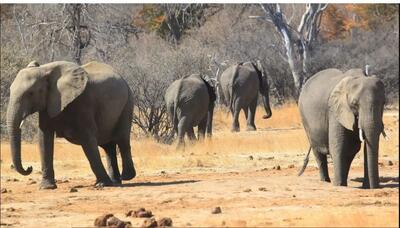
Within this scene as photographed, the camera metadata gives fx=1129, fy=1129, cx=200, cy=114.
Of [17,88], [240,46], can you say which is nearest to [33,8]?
[240,46]

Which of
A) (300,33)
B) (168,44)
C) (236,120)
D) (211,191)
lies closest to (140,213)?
(211,191)

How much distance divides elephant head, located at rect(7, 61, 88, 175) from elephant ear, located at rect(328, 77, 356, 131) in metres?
3.17

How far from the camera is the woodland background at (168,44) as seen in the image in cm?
2442

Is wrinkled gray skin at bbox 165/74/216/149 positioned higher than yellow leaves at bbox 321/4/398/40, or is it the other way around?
wrinkled gray skin at bbox 165/74/216/149

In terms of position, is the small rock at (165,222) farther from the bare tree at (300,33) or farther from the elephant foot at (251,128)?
the bare tree at (300,33)

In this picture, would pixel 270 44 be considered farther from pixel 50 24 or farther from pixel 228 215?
pixel 228 215

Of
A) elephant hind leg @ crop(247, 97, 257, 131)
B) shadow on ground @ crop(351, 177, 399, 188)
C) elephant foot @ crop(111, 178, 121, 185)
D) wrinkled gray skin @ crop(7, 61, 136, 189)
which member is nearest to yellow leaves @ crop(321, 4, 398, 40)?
elephant hind leg @ crop(247, 97, 257, 131)

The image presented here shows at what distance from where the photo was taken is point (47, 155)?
14.6m

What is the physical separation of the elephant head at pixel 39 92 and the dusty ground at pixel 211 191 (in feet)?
2.57

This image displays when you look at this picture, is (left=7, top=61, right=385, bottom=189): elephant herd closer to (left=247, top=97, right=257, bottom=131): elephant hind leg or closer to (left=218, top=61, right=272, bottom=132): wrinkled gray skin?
(left=247, top=97, right=257, bottom=131): elephant hind leg

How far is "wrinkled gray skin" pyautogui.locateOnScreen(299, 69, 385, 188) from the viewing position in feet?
43.9

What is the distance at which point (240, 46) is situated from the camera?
3884 cm

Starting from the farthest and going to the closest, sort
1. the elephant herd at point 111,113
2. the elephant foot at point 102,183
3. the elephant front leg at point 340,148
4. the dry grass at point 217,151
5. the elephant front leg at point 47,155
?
1. the dry grass at point 217,151
2. the elephant foot at point 102,183
3. the elephant front leg at point 47,155
4. the elephant front leg at point 340,148
5. the elephant herd at point 111,113

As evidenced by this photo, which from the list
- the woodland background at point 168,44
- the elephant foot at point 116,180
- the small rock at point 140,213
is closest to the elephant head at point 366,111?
the elephant foot at point 116,180
